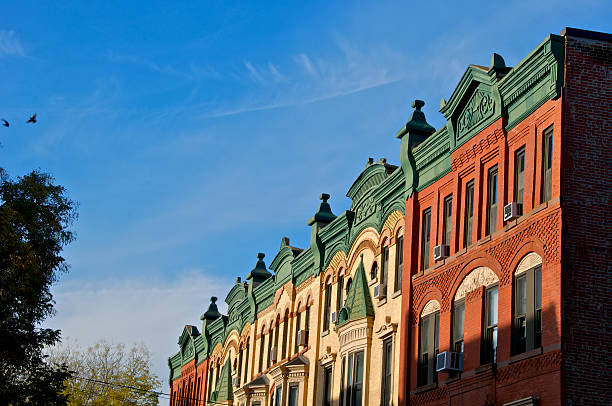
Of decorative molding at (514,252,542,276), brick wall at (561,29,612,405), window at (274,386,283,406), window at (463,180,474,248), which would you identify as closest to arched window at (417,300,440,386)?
window at (463,180,474,248)

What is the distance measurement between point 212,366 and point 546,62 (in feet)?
114

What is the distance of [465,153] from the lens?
28.1 metres

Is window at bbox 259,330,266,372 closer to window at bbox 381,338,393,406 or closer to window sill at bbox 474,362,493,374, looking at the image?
window at bbox 381,338,393,406

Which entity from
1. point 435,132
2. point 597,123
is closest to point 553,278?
point 597,123

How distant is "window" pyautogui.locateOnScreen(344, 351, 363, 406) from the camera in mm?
32812

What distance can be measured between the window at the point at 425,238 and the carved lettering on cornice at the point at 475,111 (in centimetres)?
321

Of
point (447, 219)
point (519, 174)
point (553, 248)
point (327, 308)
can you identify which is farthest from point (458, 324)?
point (327, 308)

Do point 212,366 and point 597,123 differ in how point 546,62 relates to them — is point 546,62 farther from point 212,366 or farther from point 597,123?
point 212,366

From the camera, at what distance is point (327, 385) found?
36.7m

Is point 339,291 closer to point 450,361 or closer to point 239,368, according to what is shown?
point 450,361

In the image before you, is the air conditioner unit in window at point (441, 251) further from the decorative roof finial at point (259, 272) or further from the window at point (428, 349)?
the decorative roof finial at point (259, 272)

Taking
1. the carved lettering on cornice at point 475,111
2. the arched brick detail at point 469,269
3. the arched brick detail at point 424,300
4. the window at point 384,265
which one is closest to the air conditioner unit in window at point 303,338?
the window at point 384,265

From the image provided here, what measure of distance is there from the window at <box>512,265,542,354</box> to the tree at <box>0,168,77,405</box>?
13865mm

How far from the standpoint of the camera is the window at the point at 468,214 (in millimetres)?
27750
